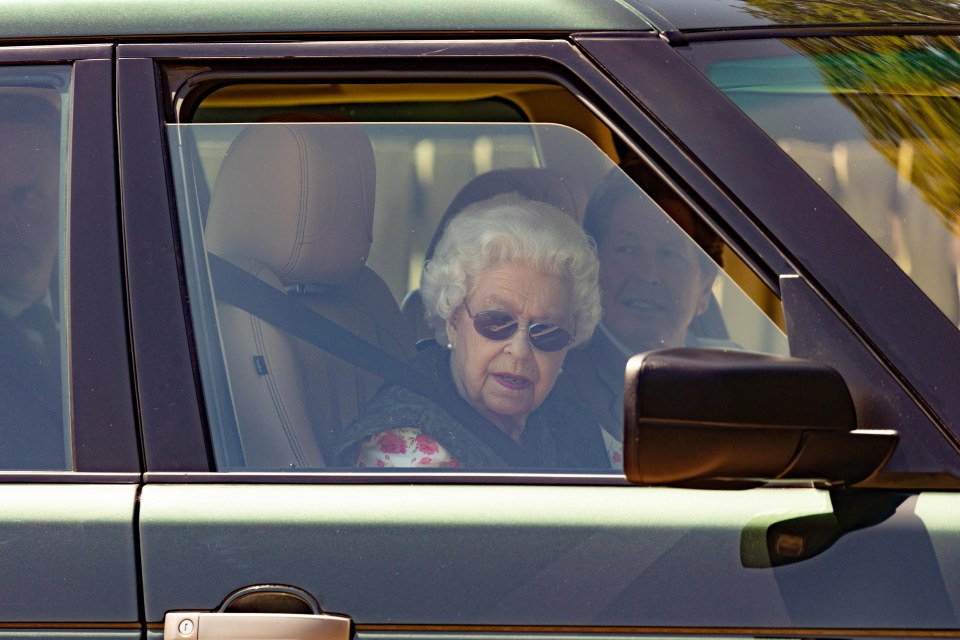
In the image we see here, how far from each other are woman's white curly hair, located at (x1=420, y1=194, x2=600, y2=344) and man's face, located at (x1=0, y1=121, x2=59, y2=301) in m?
0.58

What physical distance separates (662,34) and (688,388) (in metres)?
0.62

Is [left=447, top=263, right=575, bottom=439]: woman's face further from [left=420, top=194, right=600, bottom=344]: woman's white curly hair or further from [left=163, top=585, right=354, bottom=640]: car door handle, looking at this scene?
[left=163, top=585, right=354, bottom=640]: car door handle

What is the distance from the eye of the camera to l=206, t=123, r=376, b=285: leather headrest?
1.79 meters

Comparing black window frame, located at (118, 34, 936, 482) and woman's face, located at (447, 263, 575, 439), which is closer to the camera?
black window frame, located at (118, 34, 936, 482)

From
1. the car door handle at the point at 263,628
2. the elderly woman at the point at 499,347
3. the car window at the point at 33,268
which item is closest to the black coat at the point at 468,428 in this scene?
the elderly woman at the point at 499,347

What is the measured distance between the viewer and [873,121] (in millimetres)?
1650

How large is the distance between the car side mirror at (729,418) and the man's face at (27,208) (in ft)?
3.09

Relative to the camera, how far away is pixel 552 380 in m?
1.71

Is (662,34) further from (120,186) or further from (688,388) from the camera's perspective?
(120,186)

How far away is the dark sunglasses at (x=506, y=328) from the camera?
1.74 m

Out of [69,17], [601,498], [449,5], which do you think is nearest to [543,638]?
[601,498]

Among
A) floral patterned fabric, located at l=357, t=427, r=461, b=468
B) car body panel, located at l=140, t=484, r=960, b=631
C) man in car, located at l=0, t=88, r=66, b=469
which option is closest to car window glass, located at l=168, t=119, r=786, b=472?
floral patterned fabric, located at l=357, t=427, r=461, b=468

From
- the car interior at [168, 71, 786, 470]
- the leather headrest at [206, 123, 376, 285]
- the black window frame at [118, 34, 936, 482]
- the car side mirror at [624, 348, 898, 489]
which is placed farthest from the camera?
the leather headrest at [206, 123, 376, 285]

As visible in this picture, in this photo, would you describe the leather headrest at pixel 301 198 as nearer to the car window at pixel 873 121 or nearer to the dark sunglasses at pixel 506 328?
the dark sunglasses at pixel 506 328
